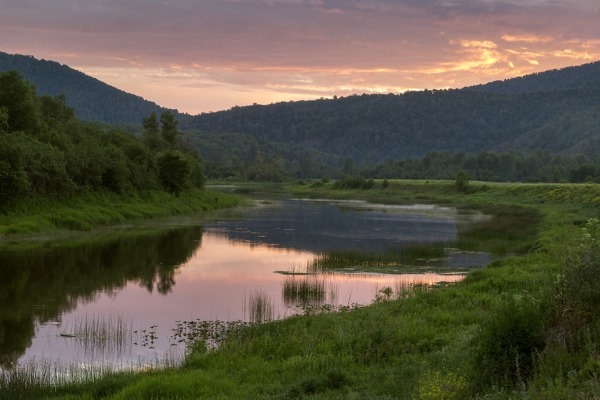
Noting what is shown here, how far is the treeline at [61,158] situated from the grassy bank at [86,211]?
825mm

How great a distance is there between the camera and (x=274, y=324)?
21.8 meters

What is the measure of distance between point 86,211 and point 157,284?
2601 centimetres

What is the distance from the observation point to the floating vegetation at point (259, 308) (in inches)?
950

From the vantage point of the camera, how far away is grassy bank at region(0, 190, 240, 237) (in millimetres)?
A: 45688

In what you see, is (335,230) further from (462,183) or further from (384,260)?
(462,183)

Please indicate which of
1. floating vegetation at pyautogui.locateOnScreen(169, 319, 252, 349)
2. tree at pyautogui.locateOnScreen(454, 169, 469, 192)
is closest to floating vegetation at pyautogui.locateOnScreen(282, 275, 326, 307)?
floating vegetation at pyautogui.locateOnScreen(169, 319, 252, 349)

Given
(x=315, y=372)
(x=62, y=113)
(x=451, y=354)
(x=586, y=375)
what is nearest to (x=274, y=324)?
(x=315, y=372)

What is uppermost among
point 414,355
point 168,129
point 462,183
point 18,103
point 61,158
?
point 168,129

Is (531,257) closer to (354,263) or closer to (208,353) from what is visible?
(354,263)

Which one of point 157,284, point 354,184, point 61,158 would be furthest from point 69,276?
point 354,184

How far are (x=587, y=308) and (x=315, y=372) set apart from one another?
19.7 ft

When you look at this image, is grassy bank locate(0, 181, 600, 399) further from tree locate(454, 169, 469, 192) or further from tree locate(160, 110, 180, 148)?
tree locate(454, 169, 469, 192)

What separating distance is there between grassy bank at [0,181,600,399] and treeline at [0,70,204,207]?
3063 centimetres

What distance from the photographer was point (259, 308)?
25.2 m
